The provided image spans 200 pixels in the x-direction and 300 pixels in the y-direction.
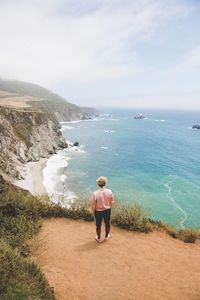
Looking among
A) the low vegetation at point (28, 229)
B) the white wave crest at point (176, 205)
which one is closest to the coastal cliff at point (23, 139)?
the white wave crest at point (176, 205)

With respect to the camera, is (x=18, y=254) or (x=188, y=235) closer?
(x=18, y=254)

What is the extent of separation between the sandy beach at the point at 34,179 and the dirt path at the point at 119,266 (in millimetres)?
26717

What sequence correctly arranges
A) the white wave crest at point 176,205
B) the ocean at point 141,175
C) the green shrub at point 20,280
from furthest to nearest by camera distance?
the ocean at point 141,175 → the white wave crest at point 176,205 → the green shrub at point 20,280

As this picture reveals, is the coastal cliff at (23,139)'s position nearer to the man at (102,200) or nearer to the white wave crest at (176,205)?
the white wave crest at (176,205)

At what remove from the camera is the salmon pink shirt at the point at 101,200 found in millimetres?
9000

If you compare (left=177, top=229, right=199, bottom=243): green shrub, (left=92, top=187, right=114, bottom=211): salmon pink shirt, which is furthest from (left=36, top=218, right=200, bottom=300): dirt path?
(left=92, top=187, right=114, bottom=211): salmon pink shirt

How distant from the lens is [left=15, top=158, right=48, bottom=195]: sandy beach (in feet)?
134

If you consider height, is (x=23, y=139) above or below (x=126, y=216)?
below

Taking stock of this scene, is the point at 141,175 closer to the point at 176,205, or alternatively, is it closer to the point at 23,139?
the point at 176,205

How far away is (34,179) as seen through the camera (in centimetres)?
4597

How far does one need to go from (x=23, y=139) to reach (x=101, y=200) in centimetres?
5483

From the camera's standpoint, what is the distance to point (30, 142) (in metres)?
62.4

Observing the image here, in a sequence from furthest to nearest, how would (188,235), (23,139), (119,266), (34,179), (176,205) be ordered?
(23,139) < (34,179) < (176,205) < (188,235) < (119,266)

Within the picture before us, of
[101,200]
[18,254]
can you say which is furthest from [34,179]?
[18,254]
